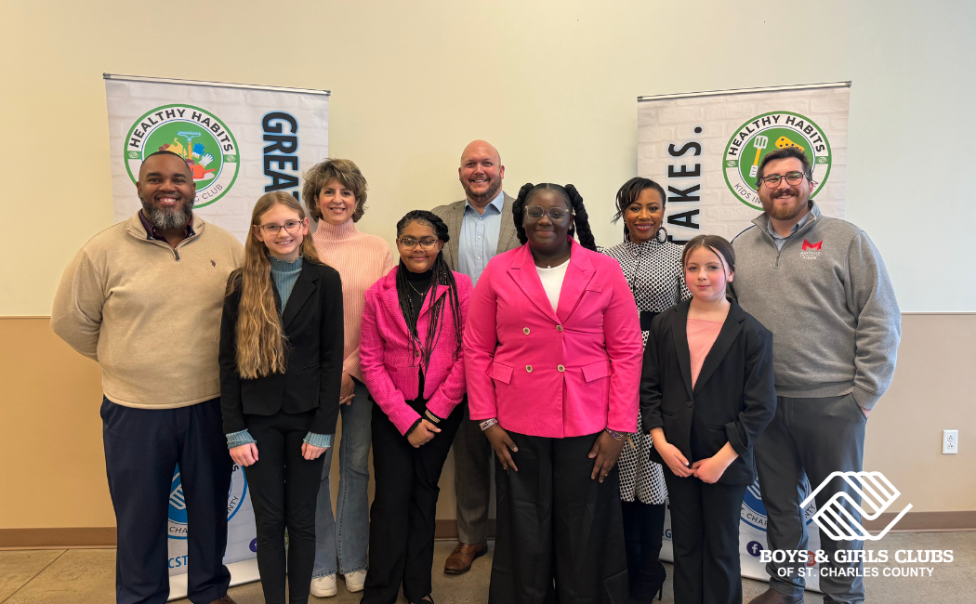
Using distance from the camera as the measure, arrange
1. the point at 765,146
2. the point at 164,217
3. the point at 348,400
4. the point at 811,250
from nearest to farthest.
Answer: the point at 164,217, the point at 811,250, the point at 348,400, the point at 765,146

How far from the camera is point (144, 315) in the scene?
198cm

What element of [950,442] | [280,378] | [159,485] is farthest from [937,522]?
[159,485]

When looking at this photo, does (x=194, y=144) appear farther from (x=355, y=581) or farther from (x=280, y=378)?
(x=355, y=581)

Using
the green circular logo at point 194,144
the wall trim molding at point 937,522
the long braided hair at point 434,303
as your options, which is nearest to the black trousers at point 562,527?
the long braided hair at point 434,303

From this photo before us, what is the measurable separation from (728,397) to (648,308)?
49cm

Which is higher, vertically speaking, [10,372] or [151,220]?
[151,220]

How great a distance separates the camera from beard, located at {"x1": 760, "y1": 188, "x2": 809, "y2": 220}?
2.12 m

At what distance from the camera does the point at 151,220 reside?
2.04m

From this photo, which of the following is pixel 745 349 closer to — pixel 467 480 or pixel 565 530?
pixel 565 530

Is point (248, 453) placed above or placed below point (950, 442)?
above

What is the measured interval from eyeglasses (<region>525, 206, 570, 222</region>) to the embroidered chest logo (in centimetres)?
110

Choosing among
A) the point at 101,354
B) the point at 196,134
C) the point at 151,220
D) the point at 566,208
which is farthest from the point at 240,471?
the point at 566,208

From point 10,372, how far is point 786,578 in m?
4.10

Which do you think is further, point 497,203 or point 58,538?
point 58,538
